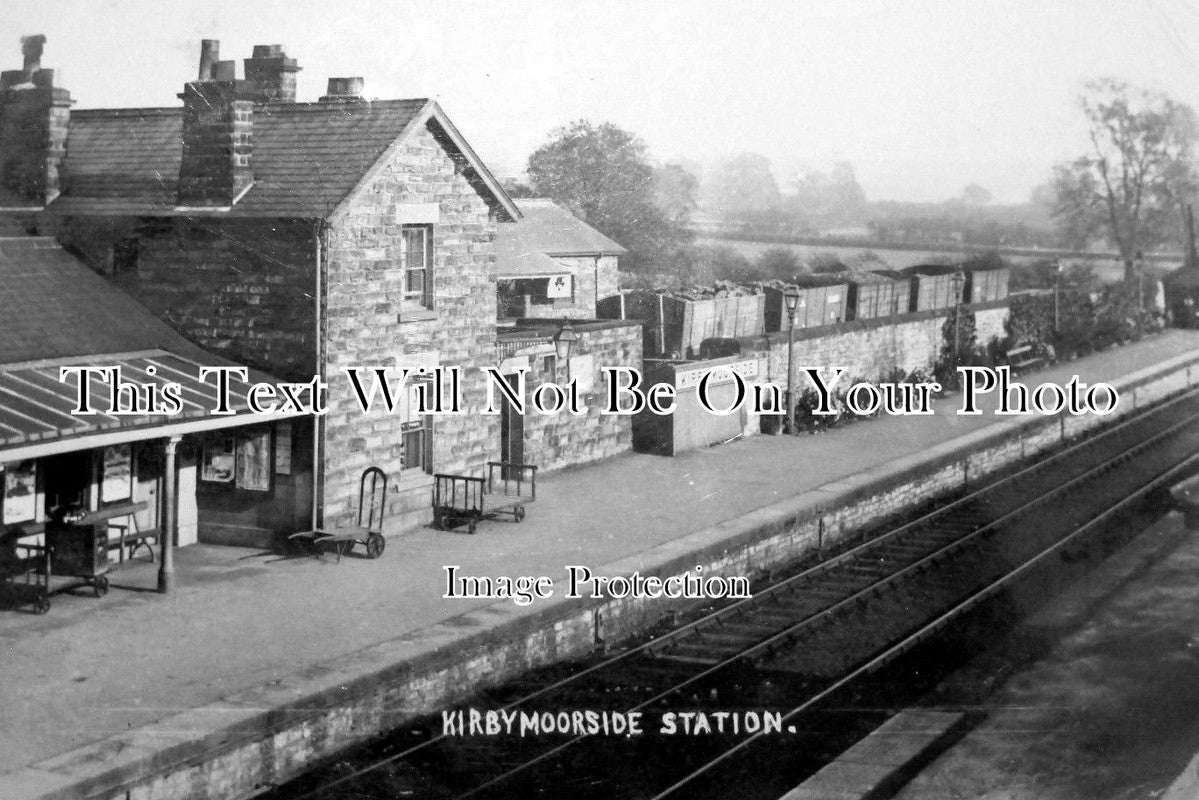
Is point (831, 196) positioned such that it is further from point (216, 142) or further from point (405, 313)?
point (216, 142)

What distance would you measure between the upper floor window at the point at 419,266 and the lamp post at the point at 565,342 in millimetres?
3018

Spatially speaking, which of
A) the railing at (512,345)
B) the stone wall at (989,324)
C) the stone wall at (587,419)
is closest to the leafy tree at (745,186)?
the stone wall at (989,324)

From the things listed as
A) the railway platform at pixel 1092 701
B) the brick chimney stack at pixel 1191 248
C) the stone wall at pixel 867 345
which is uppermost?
the brick chimney stack at pixel 1191 248

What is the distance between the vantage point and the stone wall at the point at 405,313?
1476cm

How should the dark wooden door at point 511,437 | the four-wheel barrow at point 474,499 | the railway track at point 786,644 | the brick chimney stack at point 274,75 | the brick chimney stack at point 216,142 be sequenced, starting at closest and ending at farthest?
the railway track at point 786,644 → the brick chimney stack at point 216,142 → the four-wheel barrow at point 474,499 → the brick chimney stack at point 274,75 → the dark wooden door at point 511,437

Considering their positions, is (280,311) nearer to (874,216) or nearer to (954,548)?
(954,548)

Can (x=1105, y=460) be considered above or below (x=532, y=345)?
below

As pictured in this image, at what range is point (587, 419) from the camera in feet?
65.3

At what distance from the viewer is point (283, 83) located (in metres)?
17.4

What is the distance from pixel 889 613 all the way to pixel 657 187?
23615 mm

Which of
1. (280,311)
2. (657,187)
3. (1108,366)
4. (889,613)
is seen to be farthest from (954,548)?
(657,187)

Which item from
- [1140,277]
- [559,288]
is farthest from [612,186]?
[1140,277]

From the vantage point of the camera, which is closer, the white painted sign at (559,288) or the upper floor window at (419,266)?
the upper floor window at (419,266)

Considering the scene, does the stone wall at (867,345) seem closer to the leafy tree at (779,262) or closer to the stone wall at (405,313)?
the leafy tree at (779,262)
